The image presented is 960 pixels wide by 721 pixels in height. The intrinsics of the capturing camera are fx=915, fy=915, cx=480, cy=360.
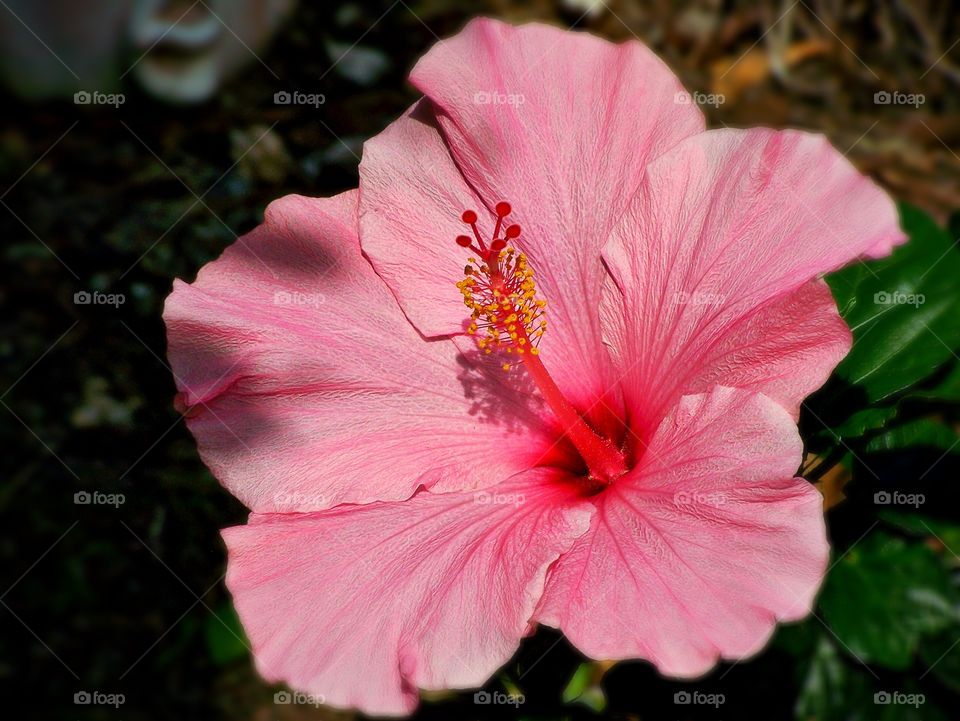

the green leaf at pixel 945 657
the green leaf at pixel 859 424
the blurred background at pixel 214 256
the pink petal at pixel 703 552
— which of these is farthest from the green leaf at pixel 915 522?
the pink petal at pixel 703 552

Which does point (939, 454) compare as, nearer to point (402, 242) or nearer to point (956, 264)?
point (956, 264)

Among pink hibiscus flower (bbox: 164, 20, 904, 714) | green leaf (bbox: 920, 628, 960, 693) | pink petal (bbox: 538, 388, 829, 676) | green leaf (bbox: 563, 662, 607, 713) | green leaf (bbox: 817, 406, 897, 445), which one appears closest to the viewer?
pink petal (bbox: 538, 388, 829, 676)

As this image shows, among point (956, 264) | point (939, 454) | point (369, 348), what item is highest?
point (369, 348)

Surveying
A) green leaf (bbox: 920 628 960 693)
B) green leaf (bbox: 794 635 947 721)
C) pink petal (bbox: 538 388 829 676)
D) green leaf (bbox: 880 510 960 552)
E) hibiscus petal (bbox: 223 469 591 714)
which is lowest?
green leaf (bbox: 794 635 947 721)

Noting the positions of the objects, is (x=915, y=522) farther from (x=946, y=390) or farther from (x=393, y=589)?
(x=393, y=589)

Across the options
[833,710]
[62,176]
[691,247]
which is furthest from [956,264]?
[62,176]

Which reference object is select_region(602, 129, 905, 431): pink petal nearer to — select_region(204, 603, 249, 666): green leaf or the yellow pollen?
the yellow pollen

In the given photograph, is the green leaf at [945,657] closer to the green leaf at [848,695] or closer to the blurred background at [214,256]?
the blurred background at [214,256]

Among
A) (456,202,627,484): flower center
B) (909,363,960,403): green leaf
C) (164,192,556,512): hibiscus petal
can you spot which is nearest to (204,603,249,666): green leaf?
(164,192,556,512): hibiscus petal
